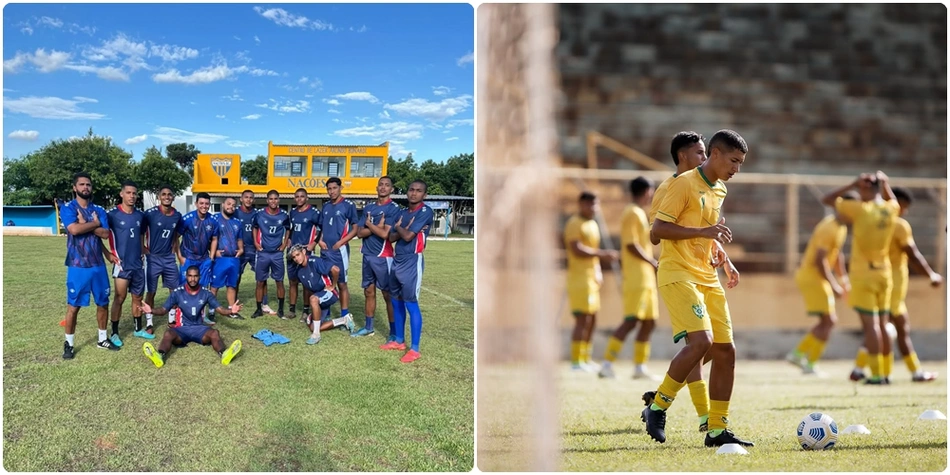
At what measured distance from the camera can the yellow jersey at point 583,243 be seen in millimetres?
5035

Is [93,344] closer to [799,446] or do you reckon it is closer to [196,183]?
[196,183]

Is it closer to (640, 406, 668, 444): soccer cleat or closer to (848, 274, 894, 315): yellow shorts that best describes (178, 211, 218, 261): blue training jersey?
(640, 406, 668, 444): soccer cleat

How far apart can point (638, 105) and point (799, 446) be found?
20.1ft

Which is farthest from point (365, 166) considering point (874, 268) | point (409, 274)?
point (874, 268)

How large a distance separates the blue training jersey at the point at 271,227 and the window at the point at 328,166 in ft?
2.83

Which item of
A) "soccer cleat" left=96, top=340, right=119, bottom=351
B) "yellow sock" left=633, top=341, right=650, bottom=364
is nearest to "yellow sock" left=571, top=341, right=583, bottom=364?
"yellow sock" left=633, top=341, right=650, bottom=364

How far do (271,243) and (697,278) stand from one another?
183 inches

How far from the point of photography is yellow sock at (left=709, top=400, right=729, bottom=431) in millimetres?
1944

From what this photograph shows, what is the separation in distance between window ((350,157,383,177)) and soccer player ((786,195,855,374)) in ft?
13.7

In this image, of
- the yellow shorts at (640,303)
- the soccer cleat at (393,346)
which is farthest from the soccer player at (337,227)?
the yellow shorts at (640,303)

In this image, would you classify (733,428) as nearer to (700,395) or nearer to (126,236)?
(700,395)

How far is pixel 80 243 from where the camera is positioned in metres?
4.00

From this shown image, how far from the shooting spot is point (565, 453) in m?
2.25

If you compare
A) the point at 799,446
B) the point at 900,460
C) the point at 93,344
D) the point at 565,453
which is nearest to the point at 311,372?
the point at 93,344
